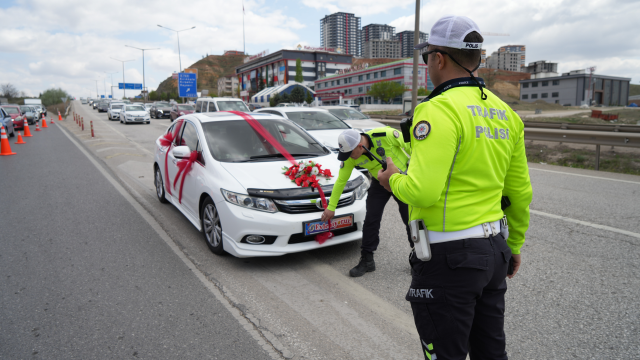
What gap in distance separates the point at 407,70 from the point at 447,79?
285 ft

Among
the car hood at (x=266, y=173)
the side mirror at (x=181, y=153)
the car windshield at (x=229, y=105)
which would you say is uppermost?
the car windshield at (x=229, y=105)

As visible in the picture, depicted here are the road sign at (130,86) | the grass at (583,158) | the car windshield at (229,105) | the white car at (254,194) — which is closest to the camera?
the white car at (254,194)

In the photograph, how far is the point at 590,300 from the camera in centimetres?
368

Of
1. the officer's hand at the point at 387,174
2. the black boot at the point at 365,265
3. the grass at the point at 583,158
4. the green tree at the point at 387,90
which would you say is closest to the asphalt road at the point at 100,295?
the black boot at the point at 365,265

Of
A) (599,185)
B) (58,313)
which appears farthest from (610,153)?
(58,313)

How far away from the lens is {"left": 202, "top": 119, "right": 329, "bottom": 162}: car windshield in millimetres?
5312

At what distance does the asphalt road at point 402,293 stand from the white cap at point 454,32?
2127mm

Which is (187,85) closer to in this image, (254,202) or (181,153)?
(181,153)

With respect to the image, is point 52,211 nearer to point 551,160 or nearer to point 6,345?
point 6,345

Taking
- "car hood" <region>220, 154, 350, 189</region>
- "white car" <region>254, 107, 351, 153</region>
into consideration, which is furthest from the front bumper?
"white car" <region>254, 107, 351, 153</region>

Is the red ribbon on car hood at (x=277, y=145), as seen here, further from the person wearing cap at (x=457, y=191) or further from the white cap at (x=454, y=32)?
the white cap at (x=454, y=32)

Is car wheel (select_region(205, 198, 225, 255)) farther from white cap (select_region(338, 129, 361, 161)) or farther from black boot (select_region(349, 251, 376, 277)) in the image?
white cap (select_region(338, 129, 361, 161))

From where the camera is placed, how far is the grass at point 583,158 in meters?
11.0

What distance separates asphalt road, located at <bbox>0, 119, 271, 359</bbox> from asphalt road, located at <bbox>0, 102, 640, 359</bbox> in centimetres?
28
